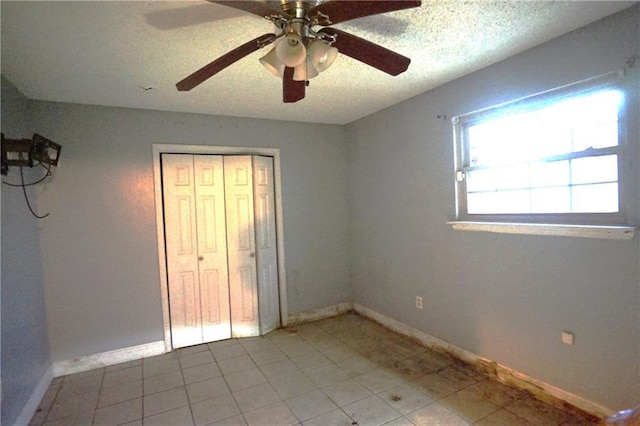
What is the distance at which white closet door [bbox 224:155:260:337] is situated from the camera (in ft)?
11.3

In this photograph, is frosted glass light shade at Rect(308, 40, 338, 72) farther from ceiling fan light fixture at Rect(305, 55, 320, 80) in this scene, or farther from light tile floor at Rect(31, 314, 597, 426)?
light tile floor at Rect(31, 314, 597, 426)

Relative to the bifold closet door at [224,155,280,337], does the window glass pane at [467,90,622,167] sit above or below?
above

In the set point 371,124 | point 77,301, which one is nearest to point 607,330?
point 371,124

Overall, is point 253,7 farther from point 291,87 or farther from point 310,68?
point 291,87

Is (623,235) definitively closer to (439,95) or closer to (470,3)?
(470,3)

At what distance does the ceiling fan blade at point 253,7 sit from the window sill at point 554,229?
1.99 m

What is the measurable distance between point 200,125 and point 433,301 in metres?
2.91

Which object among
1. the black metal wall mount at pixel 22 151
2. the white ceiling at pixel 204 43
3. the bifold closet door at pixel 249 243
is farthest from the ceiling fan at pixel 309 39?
the bifold closet door at pixel 249 243

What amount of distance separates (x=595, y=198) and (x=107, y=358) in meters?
4.01

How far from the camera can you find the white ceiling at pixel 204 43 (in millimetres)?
1608

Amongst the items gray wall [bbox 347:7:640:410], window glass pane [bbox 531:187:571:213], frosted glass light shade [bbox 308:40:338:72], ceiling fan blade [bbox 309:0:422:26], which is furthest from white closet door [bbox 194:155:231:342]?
window glass pane [bbox 531:187:571:213]

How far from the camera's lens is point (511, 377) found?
233 cm

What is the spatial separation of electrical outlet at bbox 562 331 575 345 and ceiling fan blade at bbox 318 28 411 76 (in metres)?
1.94

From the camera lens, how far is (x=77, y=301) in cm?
280
